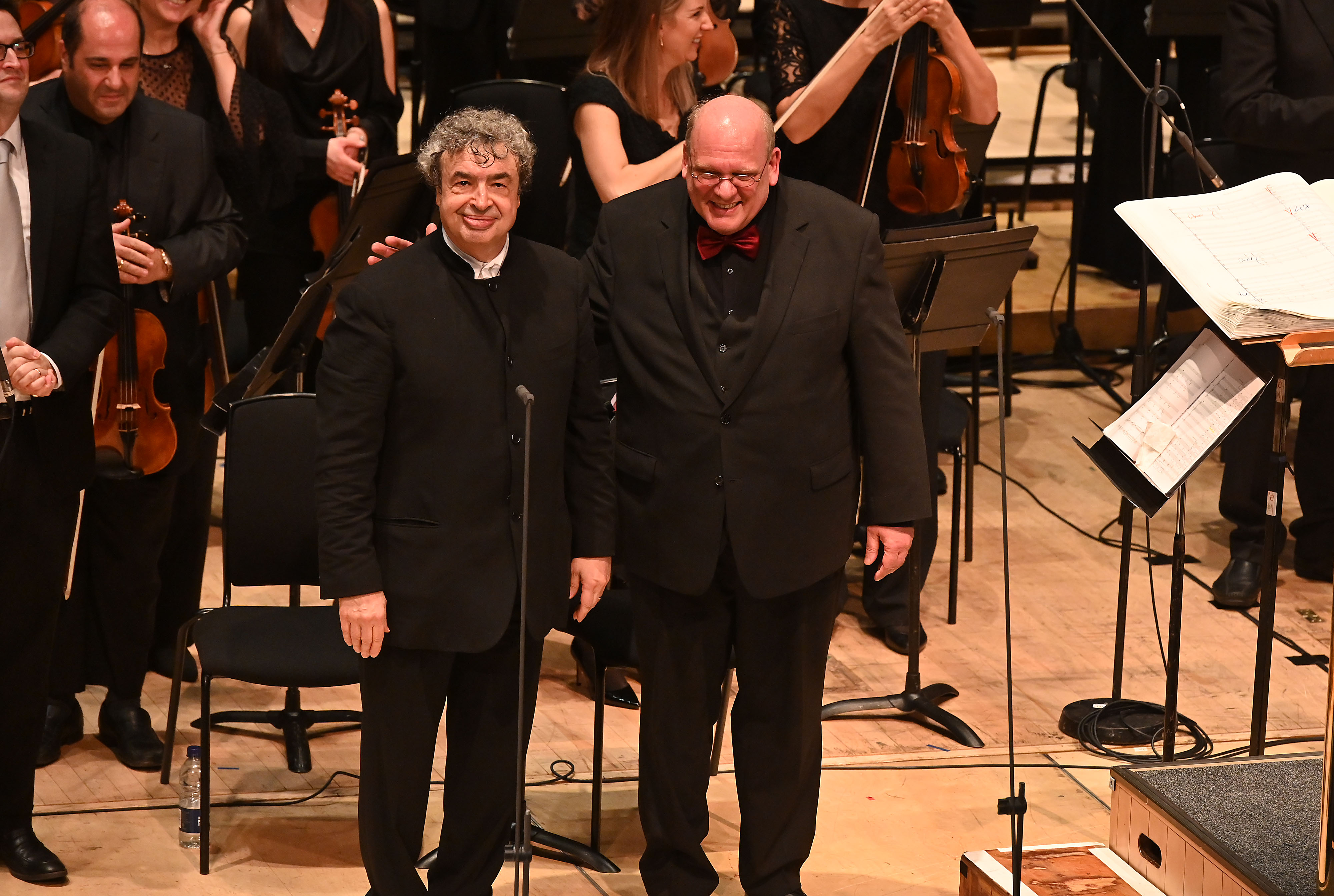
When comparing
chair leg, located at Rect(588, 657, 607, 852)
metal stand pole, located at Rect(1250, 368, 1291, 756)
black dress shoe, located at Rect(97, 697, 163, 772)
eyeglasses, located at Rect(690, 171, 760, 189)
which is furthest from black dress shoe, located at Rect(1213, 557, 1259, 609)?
black dress shoe, located at Rect(97, 697, 163, 772)

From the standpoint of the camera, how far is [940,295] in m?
4.15

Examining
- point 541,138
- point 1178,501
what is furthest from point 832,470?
point 541,138

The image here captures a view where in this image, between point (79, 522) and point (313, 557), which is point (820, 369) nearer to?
point (313, 557)

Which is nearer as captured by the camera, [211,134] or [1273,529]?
[1273,529]

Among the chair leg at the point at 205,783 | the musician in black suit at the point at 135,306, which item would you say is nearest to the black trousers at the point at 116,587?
the musician in black suit at the point at 135,306

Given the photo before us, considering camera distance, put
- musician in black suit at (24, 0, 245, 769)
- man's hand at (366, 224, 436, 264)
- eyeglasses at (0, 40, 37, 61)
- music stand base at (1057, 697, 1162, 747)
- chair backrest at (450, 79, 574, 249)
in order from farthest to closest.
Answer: chair backrest at (450, 79, 574, 249)
music stand base at (1057, 697, 1162, 747)
musician in black suit at (24, 0, 245, 769)
eyeglasses at (0, 40, 37, 61)
man's hand at (366, 224, 436, 264)

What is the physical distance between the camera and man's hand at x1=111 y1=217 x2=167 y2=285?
12.5 ft

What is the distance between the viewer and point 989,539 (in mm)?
5566

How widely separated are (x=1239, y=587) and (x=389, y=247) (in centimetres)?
305

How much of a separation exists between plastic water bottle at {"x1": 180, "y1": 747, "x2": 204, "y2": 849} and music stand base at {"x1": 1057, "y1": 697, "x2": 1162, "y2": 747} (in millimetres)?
2199

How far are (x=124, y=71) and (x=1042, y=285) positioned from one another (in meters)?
4.57

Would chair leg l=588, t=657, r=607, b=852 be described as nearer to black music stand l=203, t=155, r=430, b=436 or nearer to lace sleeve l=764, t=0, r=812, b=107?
black music stand l=203, t=155, r=430, b=436

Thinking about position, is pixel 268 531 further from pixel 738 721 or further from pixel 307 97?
pixel 307 97

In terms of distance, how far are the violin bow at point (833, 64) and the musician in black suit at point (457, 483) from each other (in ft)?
3.79
